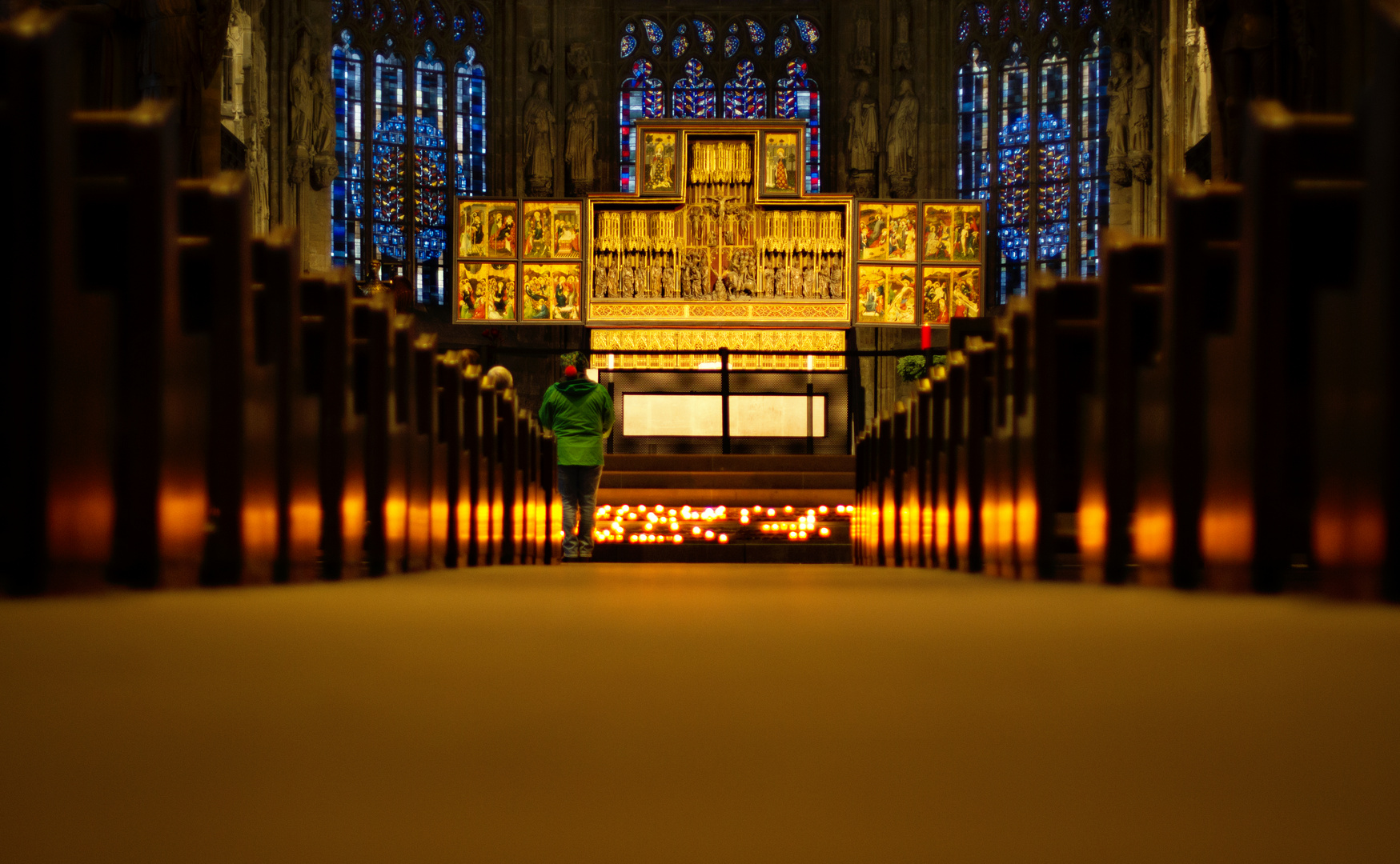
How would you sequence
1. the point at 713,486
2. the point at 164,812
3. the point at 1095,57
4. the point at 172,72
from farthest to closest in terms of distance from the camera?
the point at 1095,57 < the point at 713,486 < the point at 172,72 < the point at 164,812

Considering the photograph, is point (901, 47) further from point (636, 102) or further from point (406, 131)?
point (406, 131)

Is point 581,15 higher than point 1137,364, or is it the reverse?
point 581,15

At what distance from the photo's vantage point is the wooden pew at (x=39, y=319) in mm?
2371

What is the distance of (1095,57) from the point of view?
20.8m

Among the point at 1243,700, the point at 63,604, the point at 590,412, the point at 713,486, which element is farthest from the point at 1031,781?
the point at 713,486

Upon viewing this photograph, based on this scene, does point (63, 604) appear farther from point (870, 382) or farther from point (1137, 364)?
point (870, 382)

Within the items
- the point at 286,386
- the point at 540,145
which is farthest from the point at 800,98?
the point at 286,386

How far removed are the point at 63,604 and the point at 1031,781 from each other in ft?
5.39

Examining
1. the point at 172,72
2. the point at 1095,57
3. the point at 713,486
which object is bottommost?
the point at 713,486

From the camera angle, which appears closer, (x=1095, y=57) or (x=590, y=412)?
(x=590, y=412)

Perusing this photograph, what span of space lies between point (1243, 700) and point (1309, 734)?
0.18 metres

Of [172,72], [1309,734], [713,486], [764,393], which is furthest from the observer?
[764,393]

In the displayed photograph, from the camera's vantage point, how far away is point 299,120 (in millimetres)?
19000

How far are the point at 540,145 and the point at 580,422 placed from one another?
12.6 metres
